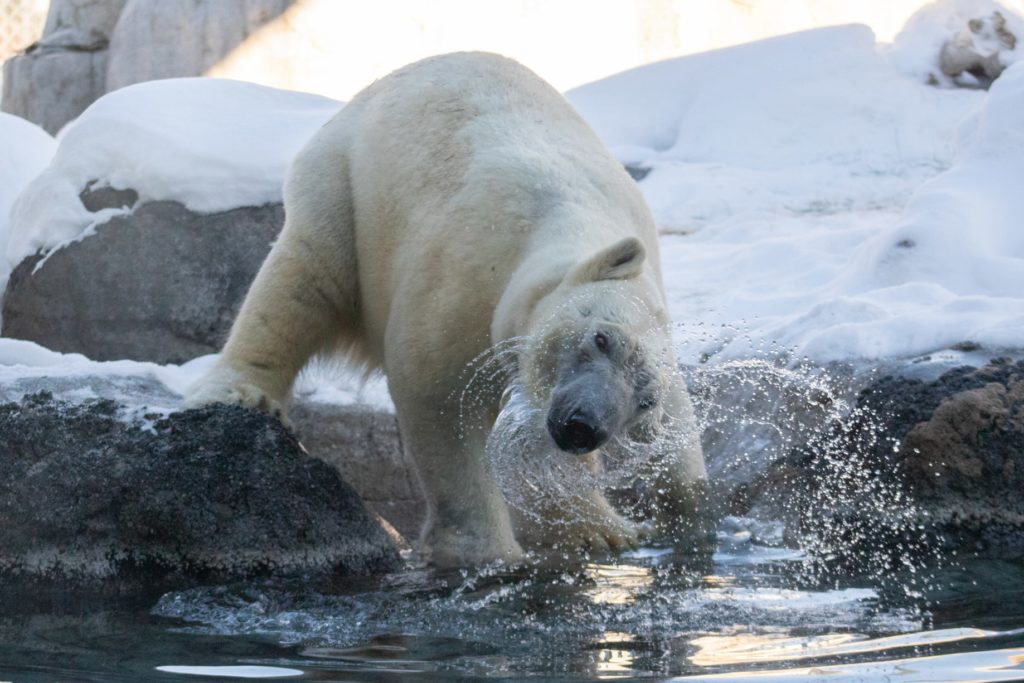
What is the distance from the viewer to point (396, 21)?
1241 cm

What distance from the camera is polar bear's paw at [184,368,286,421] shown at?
4219 millimetres

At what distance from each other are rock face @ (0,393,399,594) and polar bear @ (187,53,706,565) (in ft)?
1.42

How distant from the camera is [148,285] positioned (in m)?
6.49

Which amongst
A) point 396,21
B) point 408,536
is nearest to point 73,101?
point 396,21

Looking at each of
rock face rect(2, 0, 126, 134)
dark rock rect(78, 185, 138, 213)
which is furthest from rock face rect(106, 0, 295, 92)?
dark rock rect(78, 185, 138, 213)

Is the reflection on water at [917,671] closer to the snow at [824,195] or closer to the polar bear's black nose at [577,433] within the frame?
the polar bear's black nose at [577,433]

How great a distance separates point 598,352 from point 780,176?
22.3ft

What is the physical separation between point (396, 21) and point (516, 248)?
9.16m

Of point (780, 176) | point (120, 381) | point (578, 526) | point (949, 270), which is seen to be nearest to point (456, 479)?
point (578, 526)

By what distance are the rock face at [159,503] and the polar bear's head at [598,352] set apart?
0.81m

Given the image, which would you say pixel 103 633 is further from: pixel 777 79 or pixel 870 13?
pixel 870 13

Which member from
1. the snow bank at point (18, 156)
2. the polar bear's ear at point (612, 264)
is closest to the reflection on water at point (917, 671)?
the polar bear's ear at point (612, 264)

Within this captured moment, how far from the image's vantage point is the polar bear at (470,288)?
329cm

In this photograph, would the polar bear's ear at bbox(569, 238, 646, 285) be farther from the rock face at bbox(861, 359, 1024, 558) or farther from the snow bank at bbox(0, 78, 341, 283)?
the snow bank at bbox(0, 78, 341, 283)
